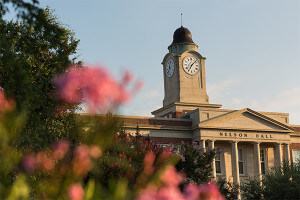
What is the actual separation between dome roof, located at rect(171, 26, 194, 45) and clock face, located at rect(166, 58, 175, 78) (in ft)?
8.29

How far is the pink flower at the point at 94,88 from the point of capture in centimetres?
258

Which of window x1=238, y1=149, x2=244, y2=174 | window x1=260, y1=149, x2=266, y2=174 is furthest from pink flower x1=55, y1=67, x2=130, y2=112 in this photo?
window x1=260, y1=149, x2=266, y2=174

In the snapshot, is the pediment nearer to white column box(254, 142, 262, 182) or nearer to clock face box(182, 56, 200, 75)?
white column box(254, 142, 262, 182)

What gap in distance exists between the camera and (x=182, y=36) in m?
54.2

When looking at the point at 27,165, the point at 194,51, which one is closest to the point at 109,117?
the point at 27,165

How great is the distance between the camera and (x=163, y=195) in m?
2.62

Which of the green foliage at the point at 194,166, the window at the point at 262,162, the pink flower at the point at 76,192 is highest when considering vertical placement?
the window at the point at 262,162

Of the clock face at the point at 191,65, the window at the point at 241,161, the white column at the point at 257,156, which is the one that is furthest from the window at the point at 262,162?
the clock face at the point at 191,65

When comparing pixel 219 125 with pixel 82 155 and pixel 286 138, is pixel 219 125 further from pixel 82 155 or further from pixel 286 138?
pixel 82 155

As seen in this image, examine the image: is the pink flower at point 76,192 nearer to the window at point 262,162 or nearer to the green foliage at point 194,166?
the green foliage at point 194,166

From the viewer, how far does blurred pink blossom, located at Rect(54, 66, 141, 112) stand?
2578 millimetres

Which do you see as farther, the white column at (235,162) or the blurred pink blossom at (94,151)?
the white column at (235,162)

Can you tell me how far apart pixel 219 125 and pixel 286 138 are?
26.2 ft

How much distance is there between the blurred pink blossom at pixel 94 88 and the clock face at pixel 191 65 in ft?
162
